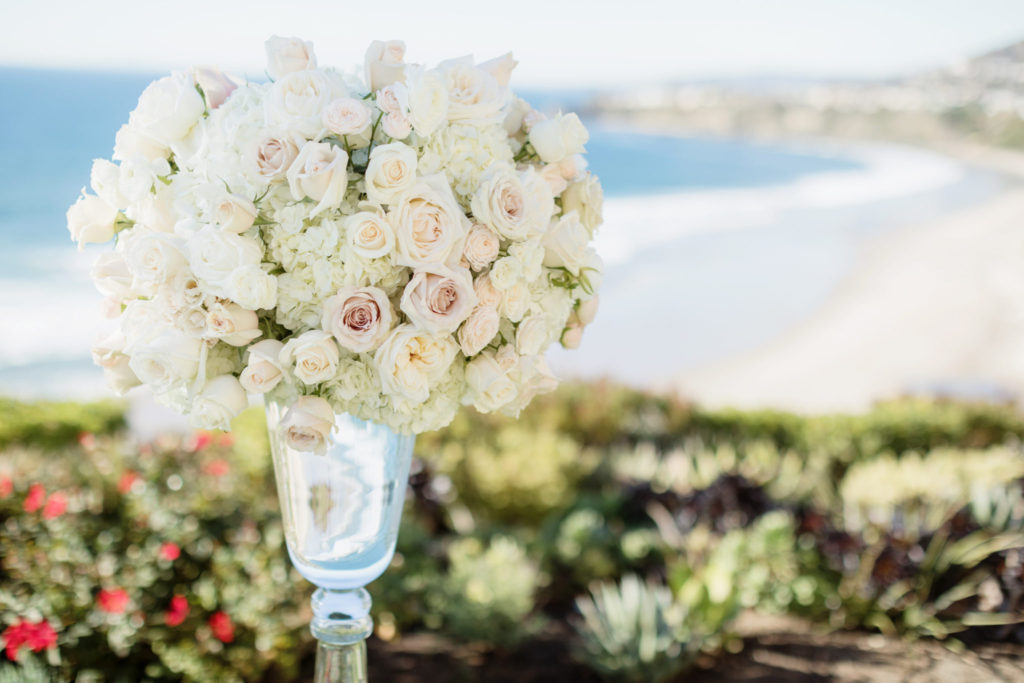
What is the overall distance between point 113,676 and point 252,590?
0.55m

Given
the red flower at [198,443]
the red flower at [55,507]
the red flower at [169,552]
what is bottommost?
the red flower at [169,552]

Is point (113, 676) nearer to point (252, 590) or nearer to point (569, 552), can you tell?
point (252, 590)

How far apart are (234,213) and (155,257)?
0.19 m

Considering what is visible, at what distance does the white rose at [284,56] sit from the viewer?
1791mm

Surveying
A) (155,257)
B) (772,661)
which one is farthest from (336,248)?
(772,661)

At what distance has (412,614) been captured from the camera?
400 centimetres

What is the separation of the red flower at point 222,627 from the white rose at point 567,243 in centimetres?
208

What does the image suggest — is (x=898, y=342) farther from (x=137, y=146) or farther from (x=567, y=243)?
(x=137, y=146)

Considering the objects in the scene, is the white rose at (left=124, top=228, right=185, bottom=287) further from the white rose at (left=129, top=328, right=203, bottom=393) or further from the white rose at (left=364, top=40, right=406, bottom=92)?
the white rose at (left=364, top=40, right=406, bottom=92)

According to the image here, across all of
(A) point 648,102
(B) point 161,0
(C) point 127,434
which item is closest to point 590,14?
(A) point 648,102

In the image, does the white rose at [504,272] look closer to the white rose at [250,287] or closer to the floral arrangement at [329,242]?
the floral arrangement at [329,242]

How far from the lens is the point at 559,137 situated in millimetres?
1819

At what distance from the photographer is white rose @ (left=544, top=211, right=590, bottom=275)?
180 centimetres

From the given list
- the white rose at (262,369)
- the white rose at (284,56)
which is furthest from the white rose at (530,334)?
the white rose at (284,56)
